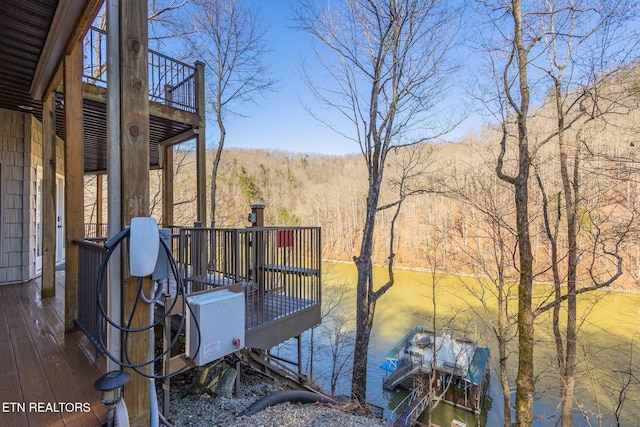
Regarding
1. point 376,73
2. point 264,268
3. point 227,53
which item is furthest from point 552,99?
point 227,53

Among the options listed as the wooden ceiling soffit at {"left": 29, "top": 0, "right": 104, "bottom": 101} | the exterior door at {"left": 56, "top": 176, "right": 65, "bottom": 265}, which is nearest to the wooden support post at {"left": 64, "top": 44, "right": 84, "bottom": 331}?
the wooden ceiling soffit at {"left": 29, "top": 0, "right": 104, "bottom": 101}

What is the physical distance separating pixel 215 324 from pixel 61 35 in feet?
9.64

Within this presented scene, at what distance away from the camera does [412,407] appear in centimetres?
886

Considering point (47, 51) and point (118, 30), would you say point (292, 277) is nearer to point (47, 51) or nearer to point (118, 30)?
point (118, 30)

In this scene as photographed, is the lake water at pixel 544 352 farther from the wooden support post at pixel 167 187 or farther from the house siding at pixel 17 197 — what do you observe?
the house siding at pixel 17 197

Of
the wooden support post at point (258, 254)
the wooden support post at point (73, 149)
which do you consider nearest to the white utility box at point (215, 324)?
the wooden support post at point (258, 254)

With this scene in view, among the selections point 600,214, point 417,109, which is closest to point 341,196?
point 417,109

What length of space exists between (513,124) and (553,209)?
272 cm

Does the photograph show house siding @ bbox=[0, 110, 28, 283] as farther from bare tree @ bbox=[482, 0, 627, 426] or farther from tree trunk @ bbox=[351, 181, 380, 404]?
bare tree @ bbox=[482, 0, 627, 426]

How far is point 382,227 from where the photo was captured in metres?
27.8

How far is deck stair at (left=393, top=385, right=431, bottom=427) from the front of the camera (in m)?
8.22

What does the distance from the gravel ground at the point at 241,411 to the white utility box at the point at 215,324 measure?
2.51 feet

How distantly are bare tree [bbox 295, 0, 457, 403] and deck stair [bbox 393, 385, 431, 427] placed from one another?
1.91 metres

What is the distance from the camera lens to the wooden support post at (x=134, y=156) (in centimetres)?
192
